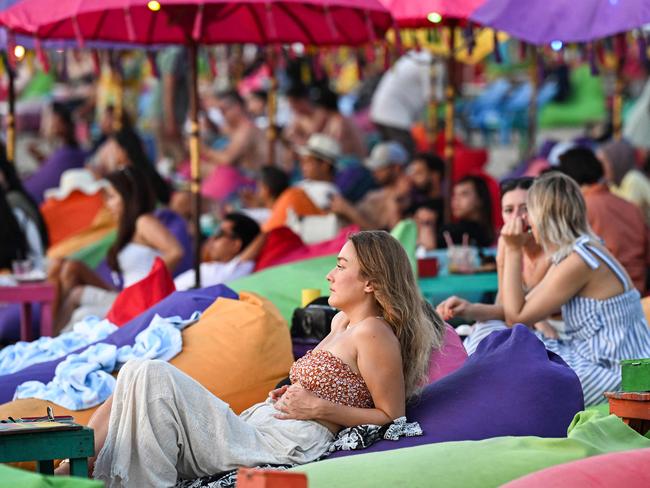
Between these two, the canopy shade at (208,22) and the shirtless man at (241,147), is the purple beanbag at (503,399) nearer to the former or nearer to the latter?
the canopy shade at (208,22)

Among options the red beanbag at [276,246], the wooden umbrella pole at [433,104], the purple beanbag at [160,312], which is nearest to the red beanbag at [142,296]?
the purple beanbag at [160,312]

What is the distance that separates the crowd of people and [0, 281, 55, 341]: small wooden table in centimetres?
41

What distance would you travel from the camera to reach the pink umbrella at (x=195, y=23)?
25.2 ft

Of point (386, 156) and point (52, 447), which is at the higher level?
point (386, 156)

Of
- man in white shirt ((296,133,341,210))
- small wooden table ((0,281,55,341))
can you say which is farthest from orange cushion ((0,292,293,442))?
man in white shirt ((296,133,341,210))

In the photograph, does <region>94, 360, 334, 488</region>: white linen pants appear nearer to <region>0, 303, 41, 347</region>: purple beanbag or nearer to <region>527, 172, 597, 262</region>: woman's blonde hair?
<region>527, 172, 597, 262</region>: woman's blonde hair

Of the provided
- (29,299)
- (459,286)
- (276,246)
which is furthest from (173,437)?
(276,246)

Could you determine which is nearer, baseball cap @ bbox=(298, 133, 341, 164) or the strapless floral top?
the strapless floral top

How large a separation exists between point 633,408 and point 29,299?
14.3ft

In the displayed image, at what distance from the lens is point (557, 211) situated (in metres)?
6.10

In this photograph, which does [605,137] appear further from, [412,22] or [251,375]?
[251,375]

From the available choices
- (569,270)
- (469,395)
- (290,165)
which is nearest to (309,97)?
(290,165)

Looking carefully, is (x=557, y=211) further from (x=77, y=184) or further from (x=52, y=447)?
(x=77, y=184)

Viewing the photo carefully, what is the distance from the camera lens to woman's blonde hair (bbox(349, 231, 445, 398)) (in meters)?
4.88
